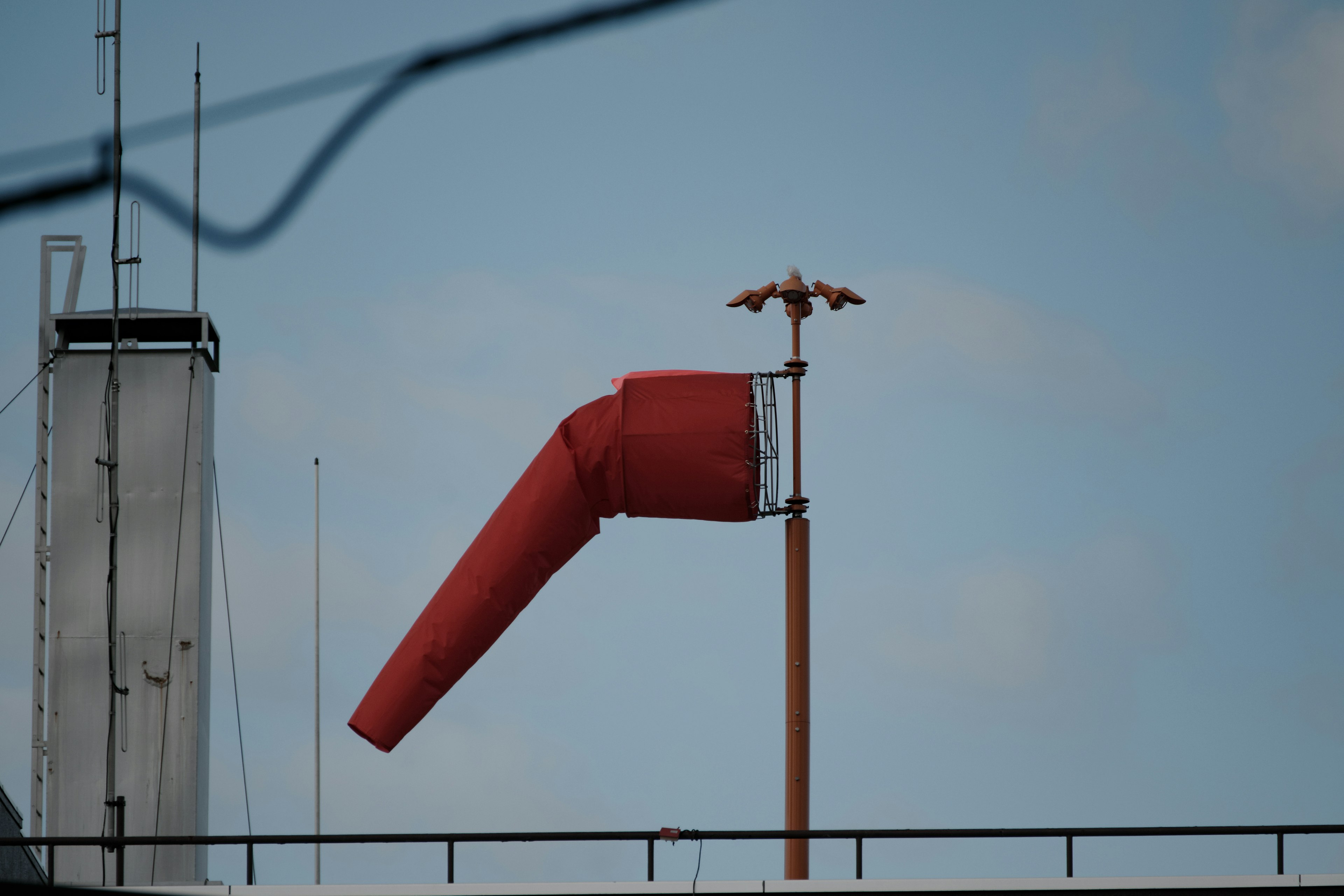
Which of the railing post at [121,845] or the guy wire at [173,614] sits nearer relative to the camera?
the railing post at [121,845]

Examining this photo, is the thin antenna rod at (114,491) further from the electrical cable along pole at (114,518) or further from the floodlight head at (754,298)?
the floodlight head at (754,298)

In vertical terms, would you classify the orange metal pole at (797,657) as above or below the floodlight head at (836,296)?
below

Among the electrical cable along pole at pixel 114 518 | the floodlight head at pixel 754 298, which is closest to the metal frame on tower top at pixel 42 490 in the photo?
the electrical cable along pole at pixel 114 518

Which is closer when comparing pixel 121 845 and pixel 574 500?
pixel 121 845

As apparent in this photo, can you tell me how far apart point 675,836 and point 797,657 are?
1815 mm

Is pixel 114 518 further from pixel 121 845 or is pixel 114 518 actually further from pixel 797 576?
pixel 797 576

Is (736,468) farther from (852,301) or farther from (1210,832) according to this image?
(1210,832)

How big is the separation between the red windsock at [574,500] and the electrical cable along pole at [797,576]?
0.37 m

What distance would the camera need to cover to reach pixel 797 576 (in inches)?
463

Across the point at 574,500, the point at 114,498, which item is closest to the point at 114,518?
the point at 114,498

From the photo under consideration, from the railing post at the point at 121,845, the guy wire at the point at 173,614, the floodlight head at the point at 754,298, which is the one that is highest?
the floodlight head at the point at 754,298

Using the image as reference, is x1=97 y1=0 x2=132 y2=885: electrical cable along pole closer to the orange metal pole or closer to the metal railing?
the metal railing

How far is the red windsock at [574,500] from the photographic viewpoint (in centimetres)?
1166

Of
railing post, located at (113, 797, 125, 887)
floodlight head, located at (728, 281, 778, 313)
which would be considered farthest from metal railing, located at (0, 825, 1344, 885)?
floodlight head, located at (728, 281, 778, 313)
